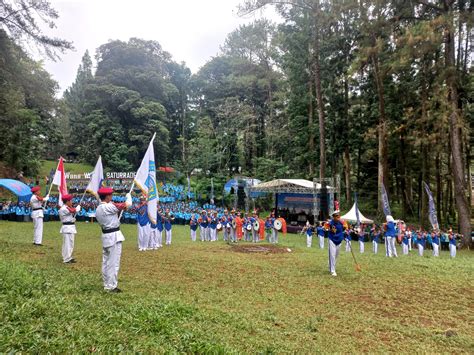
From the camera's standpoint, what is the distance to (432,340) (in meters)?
5.55

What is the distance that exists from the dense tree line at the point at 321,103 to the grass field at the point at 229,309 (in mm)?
10309

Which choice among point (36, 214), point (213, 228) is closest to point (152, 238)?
point (36, 214)

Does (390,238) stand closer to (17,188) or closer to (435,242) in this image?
(435,242)

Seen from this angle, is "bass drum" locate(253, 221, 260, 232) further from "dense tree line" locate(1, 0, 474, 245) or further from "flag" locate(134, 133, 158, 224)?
"dense tree line" locate(1, 0, 474, 245)

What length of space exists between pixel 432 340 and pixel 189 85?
2134 inches

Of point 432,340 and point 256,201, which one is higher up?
point 256,201

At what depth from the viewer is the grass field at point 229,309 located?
14.6 ft

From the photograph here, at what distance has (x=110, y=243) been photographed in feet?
23.4

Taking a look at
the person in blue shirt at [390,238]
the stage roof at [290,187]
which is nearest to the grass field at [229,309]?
the person in blue shirt at [390,238]

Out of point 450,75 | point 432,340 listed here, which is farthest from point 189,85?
point 432,340

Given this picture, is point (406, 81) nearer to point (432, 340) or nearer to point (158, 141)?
point (432, 340)

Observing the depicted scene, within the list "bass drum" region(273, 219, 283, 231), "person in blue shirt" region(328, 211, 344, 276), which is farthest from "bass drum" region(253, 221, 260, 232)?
"person in blue shirt" region(328, 211, 344, 276)

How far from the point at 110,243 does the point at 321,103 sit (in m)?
22.7

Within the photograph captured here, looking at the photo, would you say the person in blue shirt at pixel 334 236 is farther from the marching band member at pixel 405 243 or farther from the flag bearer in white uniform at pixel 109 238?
the marching band member at pixel 405 243
